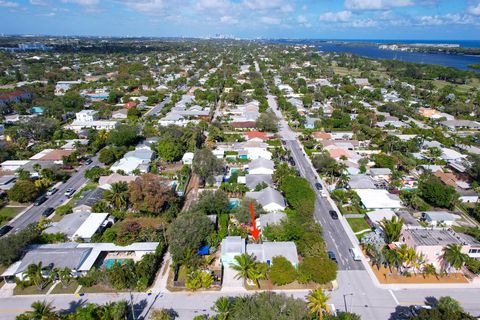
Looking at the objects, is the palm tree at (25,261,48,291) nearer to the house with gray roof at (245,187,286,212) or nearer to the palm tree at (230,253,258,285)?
the palm tree at (230,253,258,285)

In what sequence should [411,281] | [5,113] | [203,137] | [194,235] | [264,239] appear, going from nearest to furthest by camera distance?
1. [411,281]
2. [194,235]
3. [264,239]
4. [203,137]
5. [5,113]

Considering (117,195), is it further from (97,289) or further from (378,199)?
(378,199)

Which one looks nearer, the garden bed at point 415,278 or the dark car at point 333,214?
the garden bed at point 415,278

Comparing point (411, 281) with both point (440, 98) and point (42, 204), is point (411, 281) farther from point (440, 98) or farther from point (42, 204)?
point (440, 98)

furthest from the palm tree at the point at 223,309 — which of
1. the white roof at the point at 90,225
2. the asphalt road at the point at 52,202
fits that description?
the asphalt road at the point at 52,202

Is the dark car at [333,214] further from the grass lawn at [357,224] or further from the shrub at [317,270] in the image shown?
the shrub at [317,270]

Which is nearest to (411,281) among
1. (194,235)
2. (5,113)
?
(194,235)
